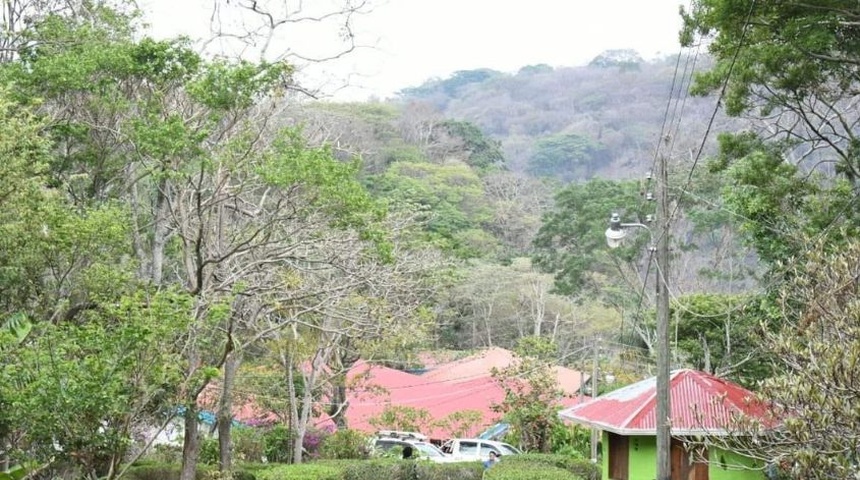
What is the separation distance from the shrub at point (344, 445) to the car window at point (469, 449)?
270 centimetres

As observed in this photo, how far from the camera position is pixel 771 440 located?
26.2 feet

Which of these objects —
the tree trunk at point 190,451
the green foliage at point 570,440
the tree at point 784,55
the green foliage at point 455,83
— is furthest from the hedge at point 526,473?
the green foliage at point 455,83

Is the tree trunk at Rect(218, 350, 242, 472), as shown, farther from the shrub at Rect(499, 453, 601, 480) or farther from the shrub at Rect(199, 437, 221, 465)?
the shrub at Rect(499, 453, 601, 480)

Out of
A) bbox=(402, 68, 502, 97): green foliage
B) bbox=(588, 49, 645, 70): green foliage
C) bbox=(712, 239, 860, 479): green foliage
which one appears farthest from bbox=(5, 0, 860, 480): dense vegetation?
bbox=(588, 49, 645, 70): green foliage

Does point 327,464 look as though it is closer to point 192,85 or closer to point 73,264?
point 73,264

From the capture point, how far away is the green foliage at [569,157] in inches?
3236

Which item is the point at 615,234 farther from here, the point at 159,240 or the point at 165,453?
the point at 165,453

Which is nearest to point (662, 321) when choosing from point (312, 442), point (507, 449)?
point (507, 449)

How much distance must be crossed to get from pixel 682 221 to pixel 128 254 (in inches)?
1173

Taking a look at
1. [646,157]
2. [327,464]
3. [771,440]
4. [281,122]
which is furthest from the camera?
[646,157]

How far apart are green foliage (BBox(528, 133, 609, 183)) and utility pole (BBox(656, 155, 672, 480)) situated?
68759 millimetres

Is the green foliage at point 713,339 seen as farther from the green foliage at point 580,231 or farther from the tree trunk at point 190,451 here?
the tree trunk at point 190,451

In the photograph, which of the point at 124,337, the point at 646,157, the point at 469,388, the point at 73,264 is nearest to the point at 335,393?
the point at 469,388

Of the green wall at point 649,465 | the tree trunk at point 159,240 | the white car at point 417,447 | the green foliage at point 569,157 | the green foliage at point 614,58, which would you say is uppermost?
the green foliage at point 614,58
